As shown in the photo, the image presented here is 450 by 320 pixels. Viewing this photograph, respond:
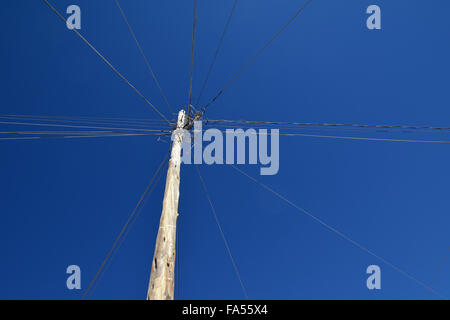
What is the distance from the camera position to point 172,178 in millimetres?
3986
